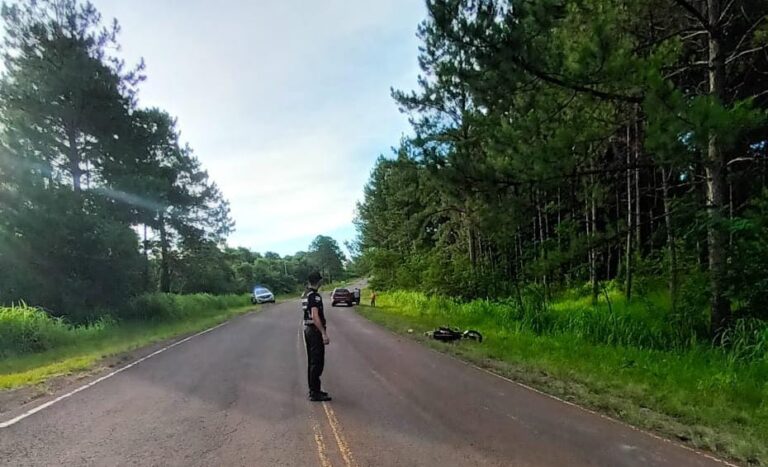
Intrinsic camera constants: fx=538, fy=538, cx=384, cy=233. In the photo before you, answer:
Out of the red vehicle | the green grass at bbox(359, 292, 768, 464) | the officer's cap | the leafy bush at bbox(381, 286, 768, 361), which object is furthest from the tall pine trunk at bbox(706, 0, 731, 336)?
the red vehicle

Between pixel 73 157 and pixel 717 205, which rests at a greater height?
pixel 73 157

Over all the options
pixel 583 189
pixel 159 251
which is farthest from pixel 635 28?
pixel 159 251

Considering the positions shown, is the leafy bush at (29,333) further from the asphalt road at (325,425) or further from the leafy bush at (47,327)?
the asphalt road at (325,425)

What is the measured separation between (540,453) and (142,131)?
28.6 m

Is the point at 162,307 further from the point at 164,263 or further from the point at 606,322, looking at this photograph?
the point at 606,322

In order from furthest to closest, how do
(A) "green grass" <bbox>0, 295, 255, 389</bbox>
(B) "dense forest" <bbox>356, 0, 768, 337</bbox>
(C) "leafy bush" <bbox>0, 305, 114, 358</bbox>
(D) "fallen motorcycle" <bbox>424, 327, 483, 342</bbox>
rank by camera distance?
(D) "fallen motorcycle" <bbox>424, 327, 483, 342</bbox>
(C) "leafy bush" <bbox>0, 305, 114, 358</bbox>
(A) "green grass" <bbox>0, 295, 255, 389</bbox>
(B) "dense forest" <bbox>356, 0, 768, 337</bbox>

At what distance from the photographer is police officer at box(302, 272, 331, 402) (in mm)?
7918

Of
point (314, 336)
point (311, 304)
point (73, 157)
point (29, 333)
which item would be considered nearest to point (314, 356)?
→ point (314, 336)

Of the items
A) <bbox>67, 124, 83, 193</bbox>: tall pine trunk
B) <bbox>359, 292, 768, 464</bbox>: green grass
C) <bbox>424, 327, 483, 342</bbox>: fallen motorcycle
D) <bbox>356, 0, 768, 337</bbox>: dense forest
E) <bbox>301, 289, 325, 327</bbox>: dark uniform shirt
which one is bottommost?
<bbox>424, 327, 483, 342</bbox>: fallen motorcycle

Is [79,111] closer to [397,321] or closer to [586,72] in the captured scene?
[397,321]

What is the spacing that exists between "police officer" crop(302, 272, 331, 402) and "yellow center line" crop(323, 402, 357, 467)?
48 cm

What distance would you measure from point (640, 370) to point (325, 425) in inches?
242

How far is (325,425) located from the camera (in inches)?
249

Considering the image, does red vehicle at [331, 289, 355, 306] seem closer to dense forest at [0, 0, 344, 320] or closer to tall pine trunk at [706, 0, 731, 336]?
dense forest at [0, 0, 344, 320]
